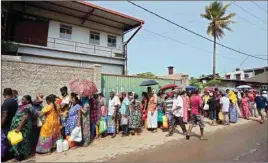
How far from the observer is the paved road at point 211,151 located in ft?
19.9

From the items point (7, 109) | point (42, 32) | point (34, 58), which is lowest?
point (7, 109)

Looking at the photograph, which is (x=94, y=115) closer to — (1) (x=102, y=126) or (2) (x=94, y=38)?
(1) (x=102, y=126)

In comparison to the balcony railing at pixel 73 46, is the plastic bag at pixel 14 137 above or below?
below

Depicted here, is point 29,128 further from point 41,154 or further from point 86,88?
point 86,88

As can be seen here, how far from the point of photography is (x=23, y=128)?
5.88m

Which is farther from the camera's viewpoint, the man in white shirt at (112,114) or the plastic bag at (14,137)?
the man in white shirt at (112,114)

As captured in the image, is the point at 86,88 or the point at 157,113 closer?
the point at 86,88

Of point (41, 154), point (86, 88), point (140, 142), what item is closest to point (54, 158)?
point (41, 154)

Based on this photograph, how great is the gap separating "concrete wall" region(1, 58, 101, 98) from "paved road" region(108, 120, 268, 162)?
549 centimetres

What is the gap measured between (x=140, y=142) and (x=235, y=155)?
2.90 meters

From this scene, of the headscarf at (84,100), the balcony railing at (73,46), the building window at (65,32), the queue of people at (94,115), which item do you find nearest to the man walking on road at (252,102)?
the queue of people at (94,115)

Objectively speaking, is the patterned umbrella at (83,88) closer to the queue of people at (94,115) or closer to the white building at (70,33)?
the queue of people at (94,115)

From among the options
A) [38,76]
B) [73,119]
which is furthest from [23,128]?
[38,76]

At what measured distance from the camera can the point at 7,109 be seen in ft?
18.7
